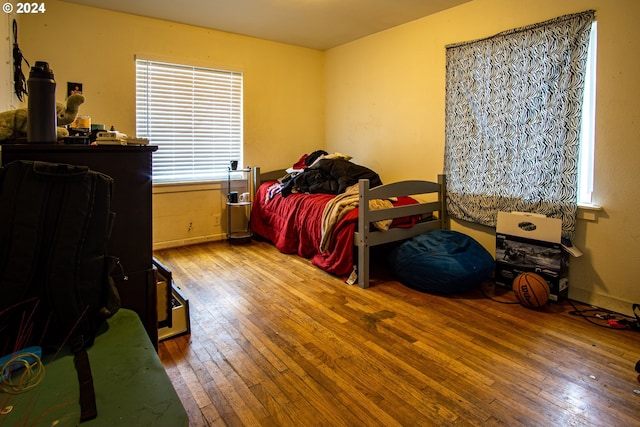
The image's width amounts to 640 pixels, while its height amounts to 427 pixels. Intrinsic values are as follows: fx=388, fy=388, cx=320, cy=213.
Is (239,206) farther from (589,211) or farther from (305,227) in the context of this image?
(589,211)

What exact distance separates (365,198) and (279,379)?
1594mm

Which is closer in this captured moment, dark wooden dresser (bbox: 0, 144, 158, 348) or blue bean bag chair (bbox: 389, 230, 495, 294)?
dark wooden dresser (bbox: 0, 144, 158, 348)

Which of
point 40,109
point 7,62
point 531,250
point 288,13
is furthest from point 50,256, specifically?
point 288,13

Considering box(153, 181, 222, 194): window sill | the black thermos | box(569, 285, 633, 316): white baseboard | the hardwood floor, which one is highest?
the black thermos

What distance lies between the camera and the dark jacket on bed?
3.97 meters

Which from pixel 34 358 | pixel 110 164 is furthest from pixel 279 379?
pixel 110 164

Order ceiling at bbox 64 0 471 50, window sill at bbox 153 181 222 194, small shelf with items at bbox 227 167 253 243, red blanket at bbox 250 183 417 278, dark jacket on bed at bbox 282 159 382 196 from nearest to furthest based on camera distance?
red blanket at bbox 250 183 417 278 < ceiling at bbox 64 0 471 50 < dark jacket on bed at bbox 282 159 382 196 < window sill at bbox 153 181 222 194 < small shelf with items at bbox 227 167 253 243

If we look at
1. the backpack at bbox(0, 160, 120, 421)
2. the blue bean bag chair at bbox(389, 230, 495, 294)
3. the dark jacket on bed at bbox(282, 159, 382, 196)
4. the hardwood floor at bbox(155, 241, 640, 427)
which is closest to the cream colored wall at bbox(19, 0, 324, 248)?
the dark jacket on bed at bbox(282, 159, 382, 196)

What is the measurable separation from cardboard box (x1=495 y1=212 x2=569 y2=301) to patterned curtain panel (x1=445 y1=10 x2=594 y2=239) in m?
0.15

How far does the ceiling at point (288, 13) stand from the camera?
3.52 metres

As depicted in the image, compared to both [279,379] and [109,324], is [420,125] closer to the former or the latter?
[279,379]

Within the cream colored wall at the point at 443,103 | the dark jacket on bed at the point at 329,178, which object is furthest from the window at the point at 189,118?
the cream colored wall at the point at 443,103

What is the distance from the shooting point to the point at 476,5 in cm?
337
